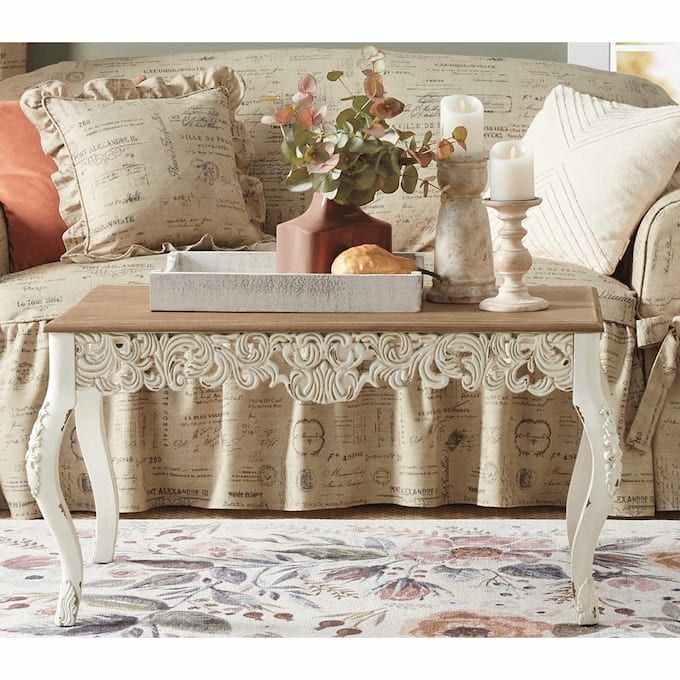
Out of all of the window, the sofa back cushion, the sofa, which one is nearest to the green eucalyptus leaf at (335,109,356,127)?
the sofa

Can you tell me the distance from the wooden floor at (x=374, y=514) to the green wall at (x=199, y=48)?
62.7 inches

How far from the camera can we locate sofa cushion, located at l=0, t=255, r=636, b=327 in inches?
90.7

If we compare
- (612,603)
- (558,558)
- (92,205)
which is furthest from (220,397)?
(612,603)

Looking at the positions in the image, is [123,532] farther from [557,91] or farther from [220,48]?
[220,48]

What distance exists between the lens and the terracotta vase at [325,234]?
1.80 metres

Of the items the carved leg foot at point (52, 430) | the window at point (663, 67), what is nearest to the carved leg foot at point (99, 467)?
the carved leg foot at point (52, 430)

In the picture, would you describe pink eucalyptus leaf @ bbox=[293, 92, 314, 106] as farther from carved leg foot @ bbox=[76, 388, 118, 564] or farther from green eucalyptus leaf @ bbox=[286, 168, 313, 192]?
carved leg foot @ bbox=[76, 388, 118, 564]

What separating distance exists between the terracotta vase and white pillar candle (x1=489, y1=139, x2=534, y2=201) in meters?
0.21

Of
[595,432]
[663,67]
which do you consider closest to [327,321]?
[595,432]

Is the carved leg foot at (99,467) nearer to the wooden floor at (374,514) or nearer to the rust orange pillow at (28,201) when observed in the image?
the wooden floor at (374,514)

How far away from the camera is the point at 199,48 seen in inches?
133

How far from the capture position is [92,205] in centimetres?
260

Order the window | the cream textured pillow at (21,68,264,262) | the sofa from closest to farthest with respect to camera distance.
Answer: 1. the sofa
2. the cream textured pillow at (21,68,264,262)
3. the window

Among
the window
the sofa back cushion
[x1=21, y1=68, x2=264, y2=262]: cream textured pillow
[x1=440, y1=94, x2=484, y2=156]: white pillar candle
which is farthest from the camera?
the window
